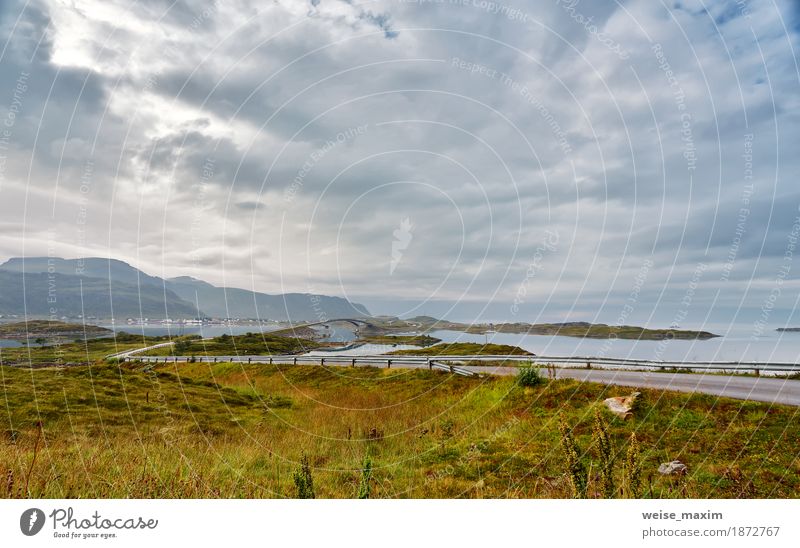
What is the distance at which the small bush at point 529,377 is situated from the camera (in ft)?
55.7

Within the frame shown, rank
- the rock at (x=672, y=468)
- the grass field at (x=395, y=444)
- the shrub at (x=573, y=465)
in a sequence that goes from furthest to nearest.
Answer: the rock at (x=672, y=468) → the grass field at (x=395, y=444) → the shrub at (x=573, y=465)

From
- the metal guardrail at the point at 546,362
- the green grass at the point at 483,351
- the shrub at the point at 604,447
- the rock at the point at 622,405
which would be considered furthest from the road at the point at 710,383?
the shrub at the point at 604,447

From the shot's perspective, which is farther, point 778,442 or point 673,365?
Answer: point 673,365

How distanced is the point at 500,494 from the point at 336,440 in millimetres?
6307

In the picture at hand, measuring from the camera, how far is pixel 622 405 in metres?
12.5

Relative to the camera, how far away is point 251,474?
8.07 m

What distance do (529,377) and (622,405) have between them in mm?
4823

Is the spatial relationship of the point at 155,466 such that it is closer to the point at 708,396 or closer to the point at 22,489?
the point at 22,489

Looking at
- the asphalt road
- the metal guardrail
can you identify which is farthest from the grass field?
the metal guardrail

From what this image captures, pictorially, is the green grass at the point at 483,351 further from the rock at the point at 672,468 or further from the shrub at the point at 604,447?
the shrub at the point at 604,447

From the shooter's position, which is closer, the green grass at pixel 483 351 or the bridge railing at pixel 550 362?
the bridge railing at pixel 550 362

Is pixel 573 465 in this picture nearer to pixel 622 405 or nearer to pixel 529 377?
pixel 622 405

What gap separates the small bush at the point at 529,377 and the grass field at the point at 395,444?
361mm
